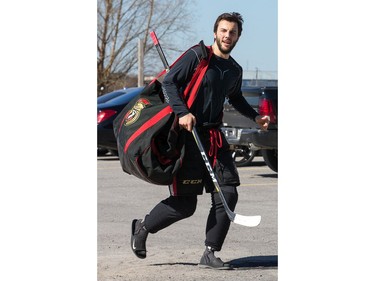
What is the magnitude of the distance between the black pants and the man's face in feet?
2.83

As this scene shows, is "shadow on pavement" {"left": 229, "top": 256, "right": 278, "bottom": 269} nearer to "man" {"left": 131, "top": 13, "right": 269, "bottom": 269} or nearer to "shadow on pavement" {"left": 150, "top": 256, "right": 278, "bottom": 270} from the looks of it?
"shadow on pavement" {"left": 150, "top": 256, "right": 278, "bottom": 270}

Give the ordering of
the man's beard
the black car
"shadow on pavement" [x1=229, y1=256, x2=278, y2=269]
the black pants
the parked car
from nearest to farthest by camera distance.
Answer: the man's beard → the black pants → "shadow on pavement" [x1=229, y1=256, x2=278, y2=269] → the parked car → the black car

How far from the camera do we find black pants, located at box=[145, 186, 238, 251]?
7070mm

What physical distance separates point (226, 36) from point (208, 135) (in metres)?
0.62

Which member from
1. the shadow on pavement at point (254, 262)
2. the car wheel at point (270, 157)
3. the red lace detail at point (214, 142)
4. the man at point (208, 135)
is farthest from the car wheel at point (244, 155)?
the red lace detail at point (214, 142)

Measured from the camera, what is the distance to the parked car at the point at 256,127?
46.1 feet

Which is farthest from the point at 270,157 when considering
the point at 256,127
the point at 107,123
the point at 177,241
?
the point at 177,241

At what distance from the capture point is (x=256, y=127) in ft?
47.1

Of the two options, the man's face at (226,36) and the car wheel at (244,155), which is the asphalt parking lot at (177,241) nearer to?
the man's face at (226,36)

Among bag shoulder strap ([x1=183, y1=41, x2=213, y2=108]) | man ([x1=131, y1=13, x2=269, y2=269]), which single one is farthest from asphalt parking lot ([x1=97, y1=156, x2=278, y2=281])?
bag shoulder strap ([x1=183, y1=41, x2=213, y2=108])

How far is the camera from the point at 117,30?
26.6 m
